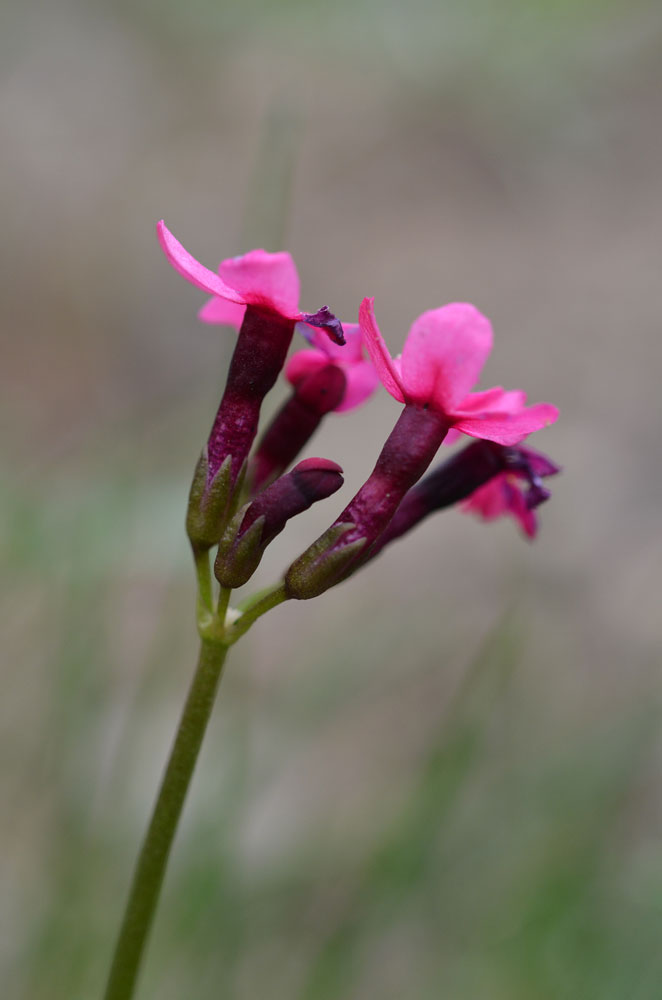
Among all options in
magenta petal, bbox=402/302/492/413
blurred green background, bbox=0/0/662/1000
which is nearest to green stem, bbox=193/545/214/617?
magenta petal, bbox=402/302/492/413

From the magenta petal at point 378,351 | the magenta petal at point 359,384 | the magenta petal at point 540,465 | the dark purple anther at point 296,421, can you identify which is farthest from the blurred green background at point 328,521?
the magenta petal at point 378,351

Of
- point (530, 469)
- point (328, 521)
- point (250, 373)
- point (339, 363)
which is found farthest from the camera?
point (328, 521)

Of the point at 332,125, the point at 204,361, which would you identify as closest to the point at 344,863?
the point at 204,361

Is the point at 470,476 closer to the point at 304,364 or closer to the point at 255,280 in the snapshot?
the point at 304,364

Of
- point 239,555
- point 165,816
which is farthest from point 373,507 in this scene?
point 165,816

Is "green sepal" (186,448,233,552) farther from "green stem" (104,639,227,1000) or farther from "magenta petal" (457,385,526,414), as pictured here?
"magenta petal" (457,385,526,414)

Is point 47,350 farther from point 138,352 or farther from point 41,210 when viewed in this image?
point 41,210
